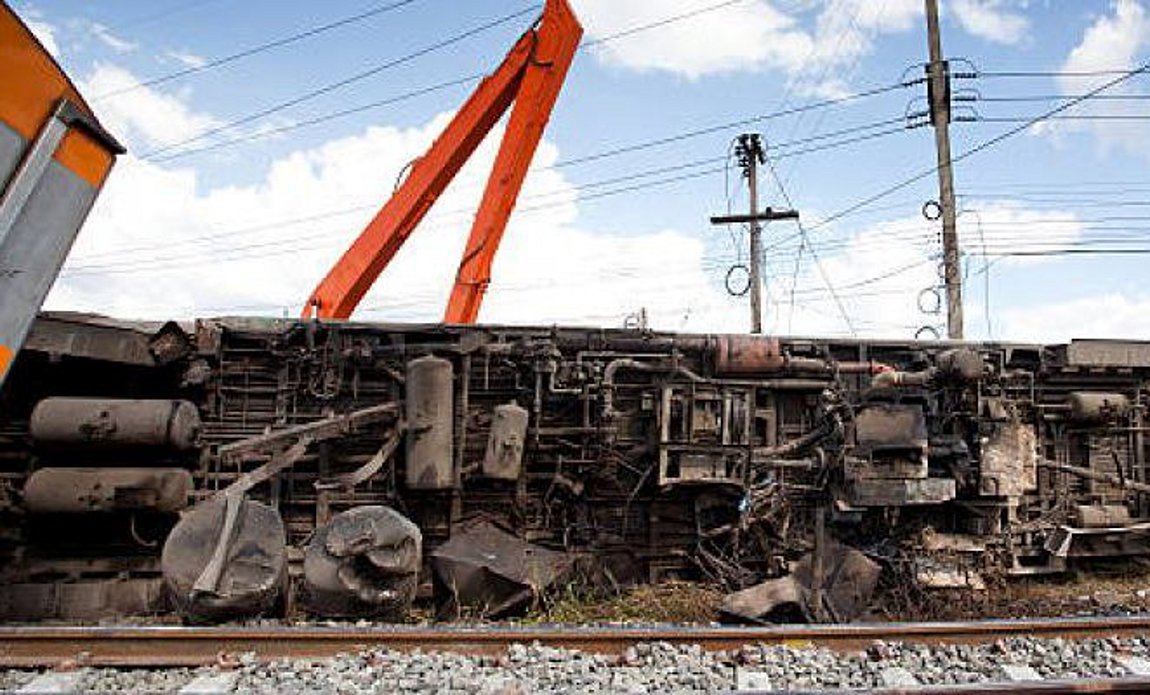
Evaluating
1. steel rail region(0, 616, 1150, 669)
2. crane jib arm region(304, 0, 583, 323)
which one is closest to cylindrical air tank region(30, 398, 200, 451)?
crane jib arm region(304, 0, 583, 323)

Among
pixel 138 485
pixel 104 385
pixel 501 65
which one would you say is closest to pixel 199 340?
pixel 104 385

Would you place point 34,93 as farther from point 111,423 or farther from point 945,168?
point 945,168

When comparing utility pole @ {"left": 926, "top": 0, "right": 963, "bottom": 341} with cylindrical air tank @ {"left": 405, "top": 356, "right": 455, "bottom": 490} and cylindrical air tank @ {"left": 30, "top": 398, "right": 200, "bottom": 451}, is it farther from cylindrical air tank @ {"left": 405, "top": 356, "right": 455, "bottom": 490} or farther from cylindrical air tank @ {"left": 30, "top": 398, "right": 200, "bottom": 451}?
cylindrical air tank @ {"left": 30, "top": 398, "right": 200, "bottom": 451}

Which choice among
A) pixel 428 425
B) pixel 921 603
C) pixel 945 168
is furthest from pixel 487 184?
pixel 945 168

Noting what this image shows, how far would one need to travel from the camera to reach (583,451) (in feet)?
32.3

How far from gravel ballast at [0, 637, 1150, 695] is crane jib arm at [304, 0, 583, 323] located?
534cm

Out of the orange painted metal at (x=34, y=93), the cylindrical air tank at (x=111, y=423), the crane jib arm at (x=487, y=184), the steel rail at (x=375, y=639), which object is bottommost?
the steel rail at (x=375, y=639)

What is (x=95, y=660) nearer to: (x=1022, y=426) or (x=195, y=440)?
(x=195, y=440)

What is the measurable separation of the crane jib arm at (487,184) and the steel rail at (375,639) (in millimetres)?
4865

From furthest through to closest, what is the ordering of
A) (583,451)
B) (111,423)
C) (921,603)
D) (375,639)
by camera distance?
(583,451) → (921,603) → (111,423) → (375,639)

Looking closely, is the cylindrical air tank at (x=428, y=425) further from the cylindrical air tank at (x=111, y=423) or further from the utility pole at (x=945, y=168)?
the utility pole at (x=945, y=168)

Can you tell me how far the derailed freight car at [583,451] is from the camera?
29.0 feet

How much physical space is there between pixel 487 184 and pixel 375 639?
5.98 meters

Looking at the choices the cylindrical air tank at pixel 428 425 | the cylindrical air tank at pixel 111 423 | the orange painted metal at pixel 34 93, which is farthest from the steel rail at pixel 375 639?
the orange painted metal at pixel 34 93
